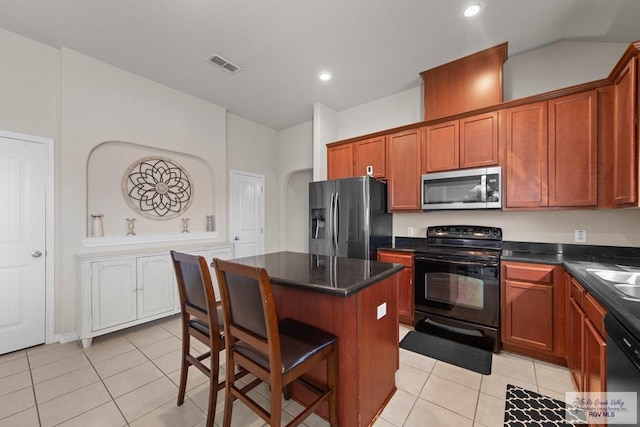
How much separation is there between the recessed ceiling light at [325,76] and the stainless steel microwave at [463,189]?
173 cm

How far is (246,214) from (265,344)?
147 inches

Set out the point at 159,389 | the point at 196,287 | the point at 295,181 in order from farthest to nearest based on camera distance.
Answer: the point at 295,181
the point at 159,389
the point at 196,287

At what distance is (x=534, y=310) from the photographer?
2.28m

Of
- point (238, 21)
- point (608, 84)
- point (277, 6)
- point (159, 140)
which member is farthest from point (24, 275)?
point (608, 84)

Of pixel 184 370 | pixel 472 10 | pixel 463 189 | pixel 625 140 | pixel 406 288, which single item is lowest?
pixel 184 370

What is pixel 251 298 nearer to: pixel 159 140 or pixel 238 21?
pixel 238 21

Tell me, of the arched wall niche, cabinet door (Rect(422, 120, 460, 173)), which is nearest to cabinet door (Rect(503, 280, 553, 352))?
cabinet door (Rect(422, 120, 460, 173))

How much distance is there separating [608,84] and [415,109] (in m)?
1.82

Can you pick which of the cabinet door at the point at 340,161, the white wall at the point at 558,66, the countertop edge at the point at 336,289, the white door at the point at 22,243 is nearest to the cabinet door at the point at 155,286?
the white door at the point at 22,243

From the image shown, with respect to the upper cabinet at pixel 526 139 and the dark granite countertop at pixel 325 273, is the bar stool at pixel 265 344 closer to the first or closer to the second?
the dark granite countertop at pixel 325 273

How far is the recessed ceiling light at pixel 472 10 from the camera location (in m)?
2.14

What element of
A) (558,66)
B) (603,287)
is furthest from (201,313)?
(558,66)

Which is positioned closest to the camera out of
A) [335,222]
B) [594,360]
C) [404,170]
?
[594,360]

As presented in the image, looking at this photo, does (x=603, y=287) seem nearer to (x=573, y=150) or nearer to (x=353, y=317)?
(x=353, y=317)
